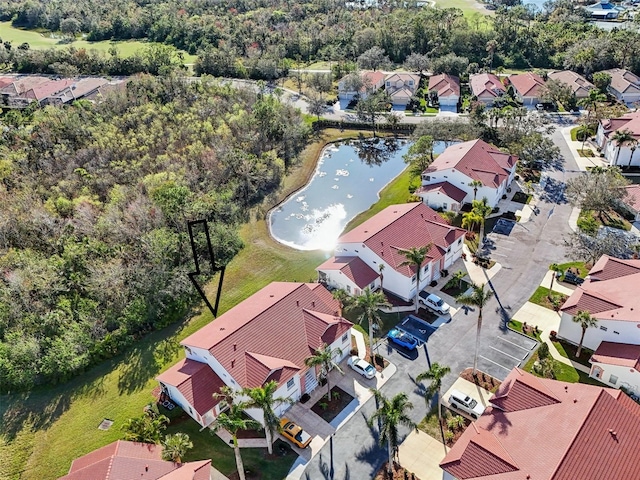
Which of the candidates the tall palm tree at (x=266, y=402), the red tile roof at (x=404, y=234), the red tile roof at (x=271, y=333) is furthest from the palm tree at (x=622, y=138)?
the tall palm tree at (x=266, y=402)

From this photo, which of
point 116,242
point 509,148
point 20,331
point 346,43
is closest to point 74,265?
point 116,242

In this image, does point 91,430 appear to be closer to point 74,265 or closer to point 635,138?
point 74,265

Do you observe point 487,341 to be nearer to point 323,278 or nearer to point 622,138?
point 323,278

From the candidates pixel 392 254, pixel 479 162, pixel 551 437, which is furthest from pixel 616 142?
pixel 551 437

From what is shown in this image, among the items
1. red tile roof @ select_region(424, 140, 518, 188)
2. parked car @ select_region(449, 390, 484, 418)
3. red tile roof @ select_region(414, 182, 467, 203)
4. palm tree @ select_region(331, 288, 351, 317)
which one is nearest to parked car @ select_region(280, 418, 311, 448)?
parked car @ select_region(449, 390, 484, 418)

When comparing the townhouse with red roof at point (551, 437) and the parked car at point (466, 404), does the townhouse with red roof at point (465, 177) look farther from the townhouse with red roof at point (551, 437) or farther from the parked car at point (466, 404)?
the townhouse with red roof at point (551, 437)
